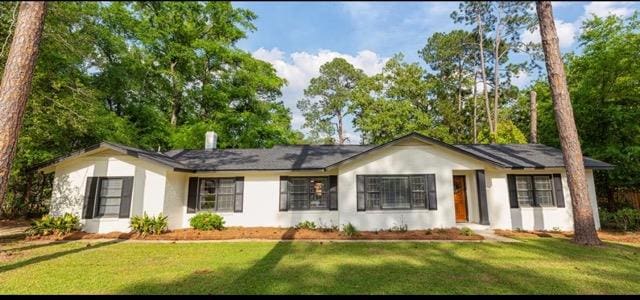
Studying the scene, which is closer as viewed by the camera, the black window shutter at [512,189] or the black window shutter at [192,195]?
the black window shutter at [512,189]

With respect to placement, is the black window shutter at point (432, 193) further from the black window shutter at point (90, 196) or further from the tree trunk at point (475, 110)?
the tree trunk at point (475, 110)

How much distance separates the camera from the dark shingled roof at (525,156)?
35.6 feet

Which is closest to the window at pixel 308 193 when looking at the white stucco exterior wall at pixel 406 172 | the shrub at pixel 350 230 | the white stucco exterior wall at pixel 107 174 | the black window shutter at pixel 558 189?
the white stucco exterior wall at pixel 406 172

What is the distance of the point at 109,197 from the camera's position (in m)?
10.7

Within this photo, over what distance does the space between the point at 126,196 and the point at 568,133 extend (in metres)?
14.0

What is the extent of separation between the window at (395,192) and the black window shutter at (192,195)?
6.58 metres

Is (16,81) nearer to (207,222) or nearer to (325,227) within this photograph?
(207,222)

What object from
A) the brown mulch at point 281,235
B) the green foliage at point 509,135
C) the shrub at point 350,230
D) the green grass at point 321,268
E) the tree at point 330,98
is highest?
the tree at point 330,98

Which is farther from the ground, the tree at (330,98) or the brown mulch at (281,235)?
the tree at (330,98)

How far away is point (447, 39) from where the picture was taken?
2717 cm

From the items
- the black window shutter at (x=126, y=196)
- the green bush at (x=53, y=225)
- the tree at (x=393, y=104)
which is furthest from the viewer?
the tree at (x=393, y=104)

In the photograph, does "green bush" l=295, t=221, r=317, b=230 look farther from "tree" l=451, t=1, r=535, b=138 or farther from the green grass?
"tree" l=451, t=1, r=535, b=138

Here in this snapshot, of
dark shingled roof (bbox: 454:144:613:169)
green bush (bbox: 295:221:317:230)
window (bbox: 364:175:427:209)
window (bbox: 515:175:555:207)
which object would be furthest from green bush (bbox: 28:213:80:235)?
window (bbox: 515:175:555:207)

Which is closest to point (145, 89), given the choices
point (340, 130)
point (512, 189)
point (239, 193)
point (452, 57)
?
point (239, 193)
